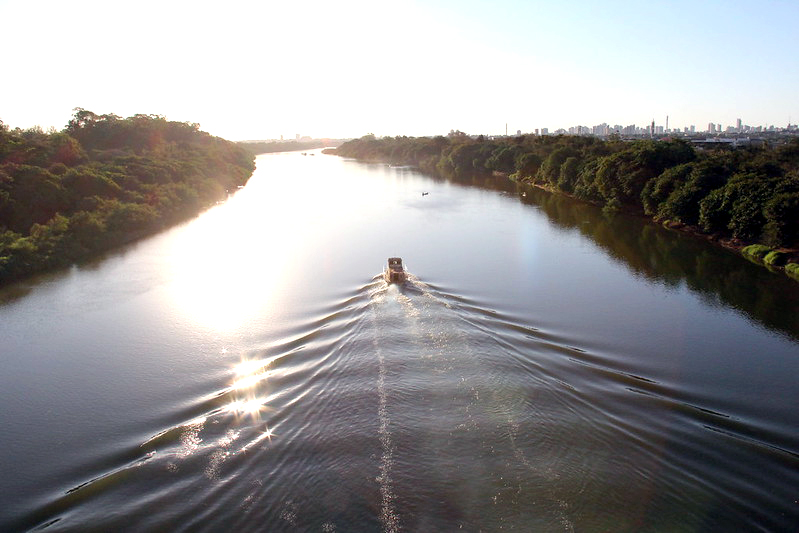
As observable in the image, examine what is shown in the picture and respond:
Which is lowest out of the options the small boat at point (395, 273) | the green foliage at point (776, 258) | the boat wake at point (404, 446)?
the boat wake at point (404, 446)

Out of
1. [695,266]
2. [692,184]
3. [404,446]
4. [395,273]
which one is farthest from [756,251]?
[404,446]

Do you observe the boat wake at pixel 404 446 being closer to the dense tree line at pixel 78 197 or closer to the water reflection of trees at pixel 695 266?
the water reflection of trees at pixel 695 266

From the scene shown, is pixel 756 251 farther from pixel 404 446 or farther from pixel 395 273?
pixel 404 446

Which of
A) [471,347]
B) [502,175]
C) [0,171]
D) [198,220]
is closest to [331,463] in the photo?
[471,347]

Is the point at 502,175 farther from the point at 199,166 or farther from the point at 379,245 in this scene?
the point at 379,245

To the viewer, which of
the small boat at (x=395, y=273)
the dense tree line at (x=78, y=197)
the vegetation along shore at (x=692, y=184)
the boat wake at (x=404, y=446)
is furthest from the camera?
the dense tree line at (x=78, y=197)

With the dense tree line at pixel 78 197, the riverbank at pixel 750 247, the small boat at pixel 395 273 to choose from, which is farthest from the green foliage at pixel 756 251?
the dense tree line at pixel 78 197
